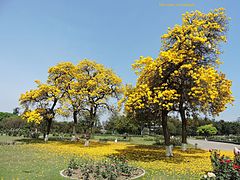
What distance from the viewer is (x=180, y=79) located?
16.4 metres

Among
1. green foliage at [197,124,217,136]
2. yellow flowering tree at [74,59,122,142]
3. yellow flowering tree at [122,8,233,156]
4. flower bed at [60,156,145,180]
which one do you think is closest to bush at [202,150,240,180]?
flower bed at [60,156,145,180]

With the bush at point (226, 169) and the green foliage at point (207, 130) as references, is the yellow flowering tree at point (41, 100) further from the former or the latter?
the green foliage at point (207, 130)

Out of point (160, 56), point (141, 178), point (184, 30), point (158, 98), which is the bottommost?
point (141, 178)

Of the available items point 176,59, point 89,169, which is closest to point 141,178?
point 89,169

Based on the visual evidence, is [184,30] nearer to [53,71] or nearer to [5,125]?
[53,71]

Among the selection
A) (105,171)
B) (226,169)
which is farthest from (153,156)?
(226,169)

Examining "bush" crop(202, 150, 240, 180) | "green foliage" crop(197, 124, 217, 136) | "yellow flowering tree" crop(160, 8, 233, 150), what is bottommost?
"bush" crop(202, 150, 240, 180)

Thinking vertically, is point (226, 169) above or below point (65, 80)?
below

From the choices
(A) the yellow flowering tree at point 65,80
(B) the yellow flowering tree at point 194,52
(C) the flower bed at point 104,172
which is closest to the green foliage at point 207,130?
(A) the yellow flowering tree at point 65,80

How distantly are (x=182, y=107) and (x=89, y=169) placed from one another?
14466 millimetres

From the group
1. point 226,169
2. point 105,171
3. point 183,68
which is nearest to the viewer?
point 226,169

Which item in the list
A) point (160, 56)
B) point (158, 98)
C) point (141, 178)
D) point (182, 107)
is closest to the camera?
point (141, 178)

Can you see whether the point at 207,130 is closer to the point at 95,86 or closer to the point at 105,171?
the point at 95,86

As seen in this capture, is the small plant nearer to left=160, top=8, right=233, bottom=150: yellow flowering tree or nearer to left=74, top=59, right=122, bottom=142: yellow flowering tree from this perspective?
left=160, top=8, right=233, bottom=150: yellow flowering tree
